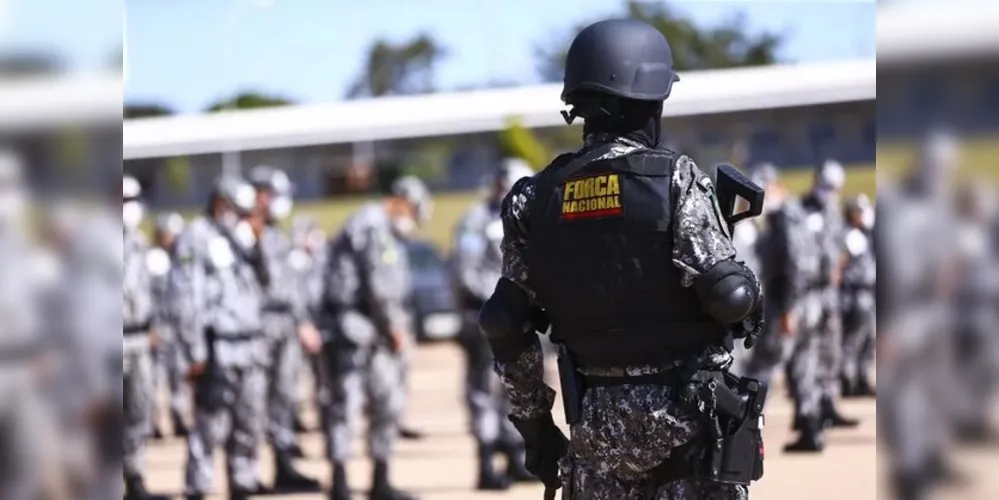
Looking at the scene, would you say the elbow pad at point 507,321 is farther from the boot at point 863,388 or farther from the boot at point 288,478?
the boot at point 863,388

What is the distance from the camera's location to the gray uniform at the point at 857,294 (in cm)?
1309

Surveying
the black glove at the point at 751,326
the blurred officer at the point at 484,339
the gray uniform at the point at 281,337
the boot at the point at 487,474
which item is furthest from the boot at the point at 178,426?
the black glove at the point at 751,326

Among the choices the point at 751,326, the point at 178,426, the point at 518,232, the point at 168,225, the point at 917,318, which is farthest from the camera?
the point at 178,426

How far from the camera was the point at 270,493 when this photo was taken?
10125mm

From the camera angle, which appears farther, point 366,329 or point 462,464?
point 462,464

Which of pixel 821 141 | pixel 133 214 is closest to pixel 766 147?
pixel 821 141

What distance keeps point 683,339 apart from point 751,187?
462mm

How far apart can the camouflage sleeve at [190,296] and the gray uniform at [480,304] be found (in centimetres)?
195

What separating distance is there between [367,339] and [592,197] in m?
5.60

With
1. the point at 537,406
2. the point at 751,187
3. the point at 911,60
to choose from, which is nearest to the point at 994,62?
the point at 911,60

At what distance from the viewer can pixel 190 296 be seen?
9703 millimetres

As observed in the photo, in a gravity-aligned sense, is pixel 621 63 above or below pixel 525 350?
above

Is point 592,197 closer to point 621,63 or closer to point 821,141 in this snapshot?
point 621,63

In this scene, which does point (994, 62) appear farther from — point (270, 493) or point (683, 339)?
point (270, 493)
